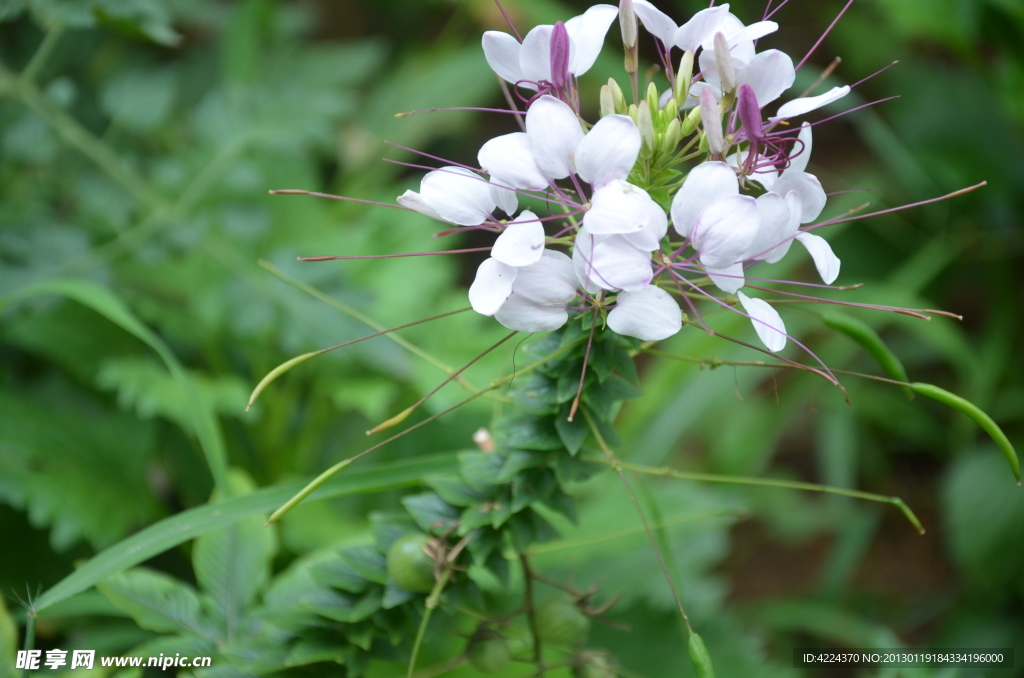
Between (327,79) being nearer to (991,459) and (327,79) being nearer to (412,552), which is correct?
(412,552)

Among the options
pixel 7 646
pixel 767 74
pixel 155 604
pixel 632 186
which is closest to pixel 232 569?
pixel 155 604

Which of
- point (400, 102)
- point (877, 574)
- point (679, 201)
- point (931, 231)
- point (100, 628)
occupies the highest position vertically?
point (679, 201)

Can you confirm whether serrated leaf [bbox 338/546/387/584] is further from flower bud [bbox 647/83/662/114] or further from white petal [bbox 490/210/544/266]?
flower bud [bbox 647/83/662/114]

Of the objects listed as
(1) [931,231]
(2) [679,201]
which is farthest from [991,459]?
(2) [679,201]

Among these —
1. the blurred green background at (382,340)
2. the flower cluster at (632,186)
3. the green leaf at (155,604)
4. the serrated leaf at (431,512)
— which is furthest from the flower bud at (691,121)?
the green leaf at (155,604)

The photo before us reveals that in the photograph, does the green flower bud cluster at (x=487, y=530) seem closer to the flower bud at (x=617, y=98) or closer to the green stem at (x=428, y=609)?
the green stem at (x=428, y=609)

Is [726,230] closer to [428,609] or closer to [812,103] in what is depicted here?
[812,103]
